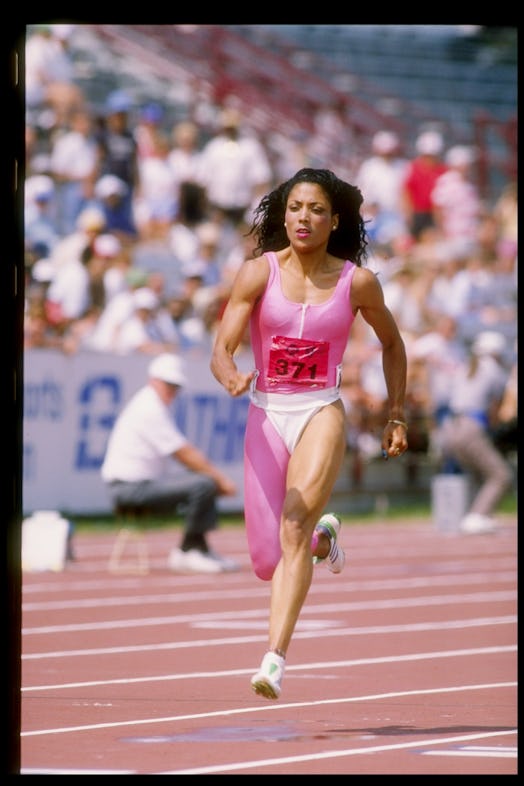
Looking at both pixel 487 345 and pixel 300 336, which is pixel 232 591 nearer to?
pixel 300 336

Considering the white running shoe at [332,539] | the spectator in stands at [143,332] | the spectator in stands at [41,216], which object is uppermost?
the spectator in stands at [41,216]

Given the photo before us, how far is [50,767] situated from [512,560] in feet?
39.3

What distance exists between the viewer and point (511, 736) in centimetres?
865

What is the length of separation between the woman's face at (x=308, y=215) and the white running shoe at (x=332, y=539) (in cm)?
129

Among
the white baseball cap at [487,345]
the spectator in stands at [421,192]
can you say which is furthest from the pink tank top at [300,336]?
the spectator in stands at [421,192]

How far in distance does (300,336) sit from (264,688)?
1552mm

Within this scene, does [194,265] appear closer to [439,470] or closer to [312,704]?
[439,470]

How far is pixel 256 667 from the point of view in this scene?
11.7m

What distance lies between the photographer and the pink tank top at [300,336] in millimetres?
8969

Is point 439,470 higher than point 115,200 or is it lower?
lower

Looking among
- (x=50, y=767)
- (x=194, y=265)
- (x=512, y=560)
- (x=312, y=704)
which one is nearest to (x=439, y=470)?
(x=194, y=265)

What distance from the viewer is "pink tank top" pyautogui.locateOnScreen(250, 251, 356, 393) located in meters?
8.97

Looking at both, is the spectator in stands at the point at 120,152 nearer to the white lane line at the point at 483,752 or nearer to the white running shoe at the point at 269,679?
the white running shoe at the point at 269,679
